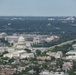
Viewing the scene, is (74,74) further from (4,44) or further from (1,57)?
(4,44)

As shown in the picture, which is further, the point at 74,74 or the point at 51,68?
the point at 51,68

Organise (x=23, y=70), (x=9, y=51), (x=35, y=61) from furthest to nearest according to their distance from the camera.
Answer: (x=9, y=51) < (x=35, y=61) < (x=23, y=70)

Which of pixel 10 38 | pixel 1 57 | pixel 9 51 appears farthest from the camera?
pixel 10 38

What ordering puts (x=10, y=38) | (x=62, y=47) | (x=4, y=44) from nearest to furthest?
(x=62, y=47) < (x=4, y=44) < (x=10, y=38)

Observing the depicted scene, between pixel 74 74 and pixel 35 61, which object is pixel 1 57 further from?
pixel 74 74

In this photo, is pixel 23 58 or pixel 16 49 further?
pixel 16 49

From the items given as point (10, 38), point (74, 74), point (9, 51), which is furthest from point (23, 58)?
point (10, 38)

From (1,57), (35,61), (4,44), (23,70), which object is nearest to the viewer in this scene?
(23,70)

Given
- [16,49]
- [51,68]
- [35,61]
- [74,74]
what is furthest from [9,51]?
[74,74]

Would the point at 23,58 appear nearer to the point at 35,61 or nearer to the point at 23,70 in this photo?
the point at 35,61
